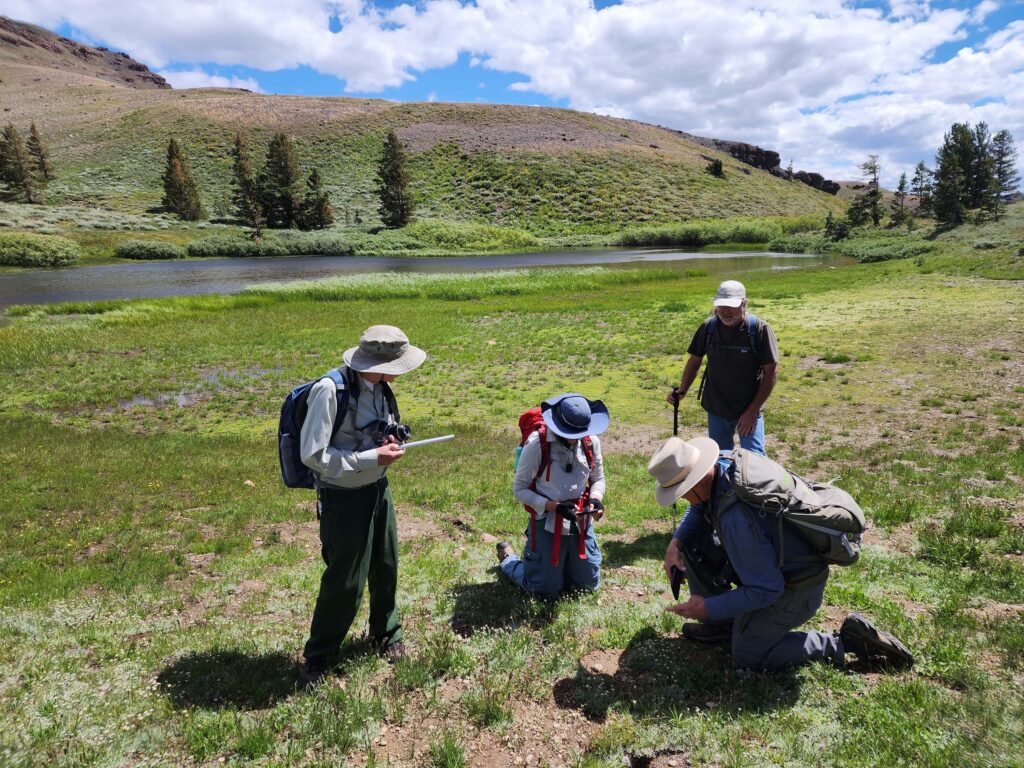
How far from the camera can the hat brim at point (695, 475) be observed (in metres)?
4.07

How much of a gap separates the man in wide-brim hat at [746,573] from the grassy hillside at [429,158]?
9391 cm

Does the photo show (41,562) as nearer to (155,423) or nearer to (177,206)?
(155,423)

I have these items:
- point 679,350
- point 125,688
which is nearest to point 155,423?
point 125,688

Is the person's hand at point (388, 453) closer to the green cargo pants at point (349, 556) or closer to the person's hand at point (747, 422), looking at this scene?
the green cargo pants at point (349, 556)

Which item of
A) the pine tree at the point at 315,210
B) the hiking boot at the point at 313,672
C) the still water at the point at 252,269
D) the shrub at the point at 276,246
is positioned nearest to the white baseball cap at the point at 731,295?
the hiking boot at the point at 313,672

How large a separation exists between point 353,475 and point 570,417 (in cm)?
198

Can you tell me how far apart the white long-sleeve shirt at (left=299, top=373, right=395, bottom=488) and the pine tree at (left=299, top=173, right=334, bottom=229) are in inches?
3667

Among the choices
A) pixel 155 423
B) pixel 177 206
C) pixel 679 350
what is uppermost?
pixel 177 206

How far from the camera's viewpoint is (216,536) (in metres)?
8.59

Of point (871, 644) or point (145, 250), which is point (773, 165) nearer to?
point (145, 250)

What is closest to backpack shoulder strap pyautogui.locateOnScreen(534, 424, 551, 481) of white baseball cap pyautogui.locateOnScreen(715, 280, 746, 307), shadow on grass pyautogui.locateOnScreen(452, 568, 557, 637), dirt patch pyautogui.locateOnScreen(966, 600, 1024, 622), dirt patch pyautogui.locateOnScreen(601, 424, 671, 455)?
shadow on grass pyautogui.locateOnScreen(452, 568, 557, 637)

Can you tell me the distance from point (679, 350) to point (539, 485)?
17.1m

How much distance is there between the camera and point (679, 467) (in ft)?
13.5

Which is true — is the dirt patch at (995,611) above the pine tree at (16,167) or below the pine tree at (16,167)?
below
